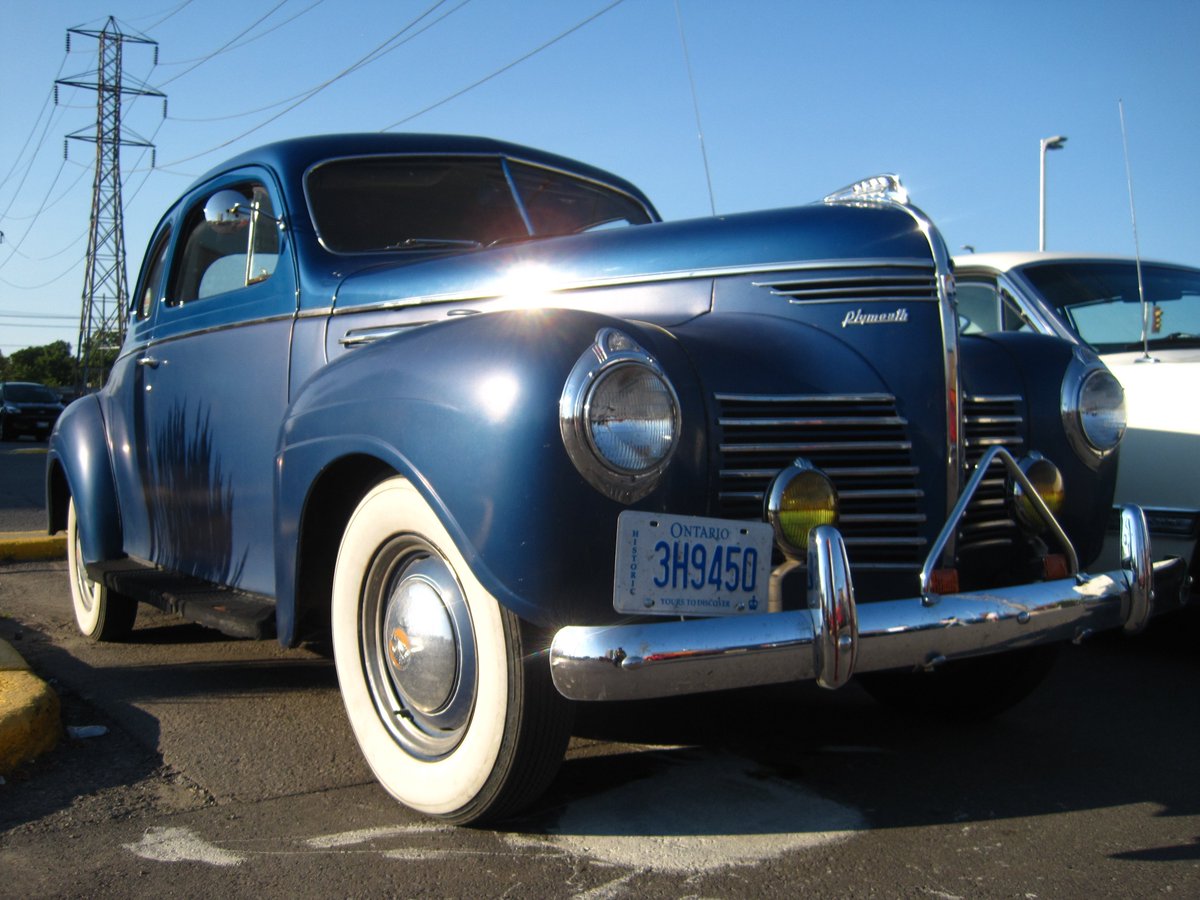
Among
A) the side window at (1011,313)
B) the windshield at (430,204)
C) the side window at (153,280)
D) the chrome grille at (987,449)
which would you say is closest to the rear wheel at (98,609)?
the side window at (153,280)

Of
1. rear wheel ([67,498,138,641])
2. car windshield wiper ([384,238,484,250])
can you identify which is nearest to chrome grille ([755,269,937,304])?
car windshield wiper ([384,238,484,250])

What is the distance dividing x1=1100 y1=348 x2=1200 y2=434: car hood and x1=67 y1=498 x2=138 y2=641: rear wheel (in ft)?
12.7

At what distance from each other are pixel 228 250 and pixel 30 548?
3.54 m

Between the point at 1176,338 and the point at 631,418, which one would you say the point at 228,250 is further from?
the point at 1176,338

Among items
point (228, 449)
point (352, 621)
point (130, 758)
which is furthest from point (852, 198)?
point (130, 758)

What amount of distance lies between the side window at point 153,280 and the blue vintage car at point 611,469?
87 centimetres

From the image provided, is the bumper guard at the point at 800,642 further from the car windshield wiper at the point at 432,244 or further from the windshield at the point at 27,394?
the windshield at the point at 27,394

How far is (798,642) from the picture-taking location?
2.18 metres

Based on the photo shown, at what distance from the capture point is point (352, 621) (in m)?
2.80

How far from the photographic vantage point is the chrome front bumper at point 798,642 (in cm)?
211

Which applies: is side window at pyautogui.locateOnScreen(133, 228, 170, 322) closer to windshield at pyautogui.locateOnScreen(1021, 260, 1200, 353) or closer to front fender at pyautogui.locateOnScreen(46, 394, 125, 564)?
front fender at pyautogui.locateOnScreen(46, 394, 125, 564)

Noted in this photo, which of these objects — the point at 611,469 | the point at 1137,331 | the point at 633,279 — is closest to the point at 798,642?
the point at 611,469

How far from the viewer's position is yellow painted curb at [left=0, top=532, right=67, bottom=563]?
6738 millimetres

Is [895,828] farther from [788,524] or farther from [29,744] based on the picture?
[29,744]
